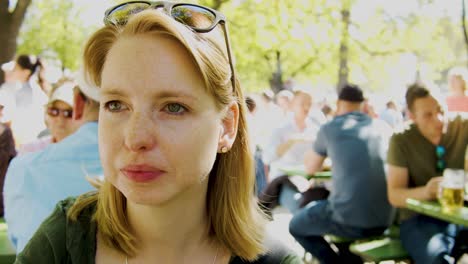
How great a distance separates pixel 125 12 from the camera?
1305mm

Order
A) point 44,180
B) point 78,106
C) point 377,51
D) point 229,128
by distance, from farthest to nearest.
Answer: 1. point 377,51
2. point 78,106
3. point 44,180
4. point 229,128

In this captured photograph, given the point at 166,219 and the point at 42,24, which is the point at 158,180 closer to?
the point at 166,219

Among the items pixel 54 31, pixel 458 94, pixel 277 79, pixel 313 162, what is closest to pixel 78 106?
pixel 313 162

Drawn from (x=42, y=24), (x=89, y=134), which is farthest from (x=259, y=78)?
(x=89, y=134)

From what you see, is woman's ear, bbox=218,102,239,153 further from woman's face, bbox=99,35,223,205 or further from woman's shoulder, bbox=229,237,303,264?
woman's shoulder, bbox=229,237,303,264

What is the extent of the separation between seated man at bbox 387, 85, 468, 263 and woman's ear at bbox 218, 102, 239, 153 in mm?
2618

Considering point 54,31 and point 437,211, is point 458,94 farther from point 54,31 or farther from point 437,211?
point 54,31

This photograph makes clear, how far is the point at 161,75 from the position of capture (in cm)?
113

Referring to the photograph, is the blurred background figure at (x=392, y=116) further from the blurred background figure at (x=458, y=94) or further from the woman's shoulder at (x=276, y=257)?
the woman's shoulder at (x=276, y=257)

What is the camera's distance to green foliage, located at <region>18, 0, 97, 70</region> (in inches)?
902

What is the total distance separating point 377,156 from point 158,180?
11.2 ft

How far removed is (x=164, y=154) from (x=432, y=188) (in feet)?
9.47

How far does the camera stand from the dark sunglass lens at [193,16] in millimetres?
1258

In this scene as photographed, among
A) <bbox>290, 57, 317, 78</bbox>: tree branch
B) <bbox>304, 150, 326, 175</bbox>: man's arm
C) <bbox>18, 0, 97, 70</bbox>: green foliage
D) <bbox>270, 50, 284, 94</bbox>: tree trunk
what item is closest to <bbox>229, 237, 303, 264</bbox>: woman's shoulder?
<bbox>304, 150, 326, 175</bbox>: man's arm
